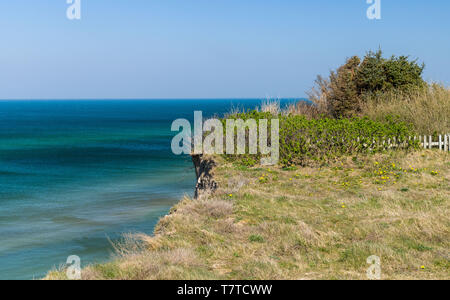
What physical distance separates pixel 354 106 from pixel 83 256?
13.6 metres

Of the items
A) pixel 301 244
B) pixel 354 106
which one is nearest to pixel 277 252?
pixel 301 244

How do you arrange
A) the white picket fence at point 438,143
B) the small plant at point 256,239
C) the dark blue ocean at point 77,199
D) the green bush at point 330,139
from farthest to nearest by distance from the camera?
the white picket fence at point 438,143
the green bush at point 330,139
the dark blue ocean at point 77,199
the small plant at point 256,239

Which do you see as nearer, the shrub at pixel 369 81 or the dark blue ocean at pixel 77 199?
the dark blue ocean at pixel 77 199

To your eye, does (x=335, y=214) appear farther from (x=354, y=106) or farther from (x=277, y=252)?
(x=354, y=106)

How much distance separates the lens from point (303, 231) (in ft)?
26.9

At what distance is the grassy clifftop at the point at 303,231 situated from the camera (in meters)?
6.64

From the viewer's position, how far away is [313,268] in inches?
269

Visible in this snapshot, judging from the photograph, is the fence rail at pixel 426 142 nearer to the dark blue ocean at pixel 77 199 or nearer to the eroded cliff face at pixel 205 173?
the eroded cliff face at pixel 205 173

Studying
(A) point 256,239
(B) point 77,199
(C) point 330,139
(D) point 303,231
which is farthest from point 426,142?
(B) point 77,199

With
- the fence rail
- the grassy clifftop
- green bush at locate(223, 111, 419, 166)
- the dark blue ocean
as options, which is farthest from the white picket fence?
the dark blue ocean

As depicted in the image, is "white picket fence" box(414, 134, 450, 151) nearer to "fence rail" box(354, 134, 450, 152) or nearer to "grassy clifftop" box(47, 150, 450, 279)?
"fence rail" box(354, 134, 450, 152)

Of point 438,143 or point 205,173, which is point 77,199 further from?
point 438,143

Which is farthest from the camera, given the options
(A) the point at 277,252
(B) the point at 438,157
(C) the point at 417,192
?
(B) the point at 438,157

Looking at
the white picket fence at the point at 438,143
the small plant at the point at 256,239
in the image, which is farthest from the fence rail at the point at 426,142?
the small plant at the point at 256,239
